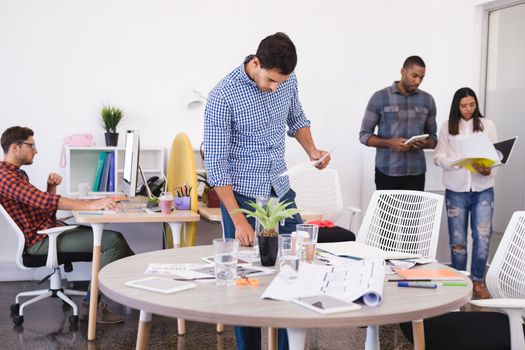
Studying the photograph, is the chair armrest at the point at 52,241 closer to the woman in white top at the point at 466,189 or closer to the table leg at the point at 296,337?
the table leg at the point at 296,337

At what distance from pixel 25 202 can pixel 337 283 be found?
8.35ft

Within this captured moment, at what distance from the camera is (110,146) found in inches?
193

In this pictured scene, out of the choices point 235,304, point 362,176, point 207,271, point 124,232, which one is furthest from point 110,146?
point 235,304

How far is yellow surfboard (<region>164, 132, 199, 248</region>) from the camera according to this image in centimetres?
381

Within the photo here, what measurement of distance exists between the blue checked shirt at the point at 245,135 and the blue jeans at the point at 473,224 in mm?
2318

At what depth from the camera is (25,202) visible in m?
3.83

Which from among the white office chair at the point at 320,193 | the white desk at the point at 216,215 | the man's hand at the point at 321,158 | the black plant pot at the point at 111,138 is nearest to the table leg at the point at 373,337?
the man's hand at the point at 321,158

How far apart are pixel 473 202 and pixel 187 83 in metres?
2.36

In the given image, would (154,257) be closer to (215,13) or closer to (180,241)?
(180,241)

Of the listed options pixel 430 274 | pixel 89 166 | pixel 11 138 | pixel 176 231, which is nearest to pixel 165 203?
pixel 176 231

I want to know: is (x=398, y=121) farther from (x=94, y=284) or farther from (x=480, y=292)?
(x=94, y=284)

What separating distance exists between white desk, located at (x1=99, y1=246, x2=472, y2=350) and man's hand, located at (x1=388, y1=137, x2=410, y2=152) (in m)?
2.71

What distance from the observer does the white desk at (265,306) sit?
1.54m

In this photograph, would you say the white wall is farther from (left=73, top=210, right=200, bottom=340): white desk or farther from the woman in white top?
(left=73, top=210, right=200, bottom=340): white desk
